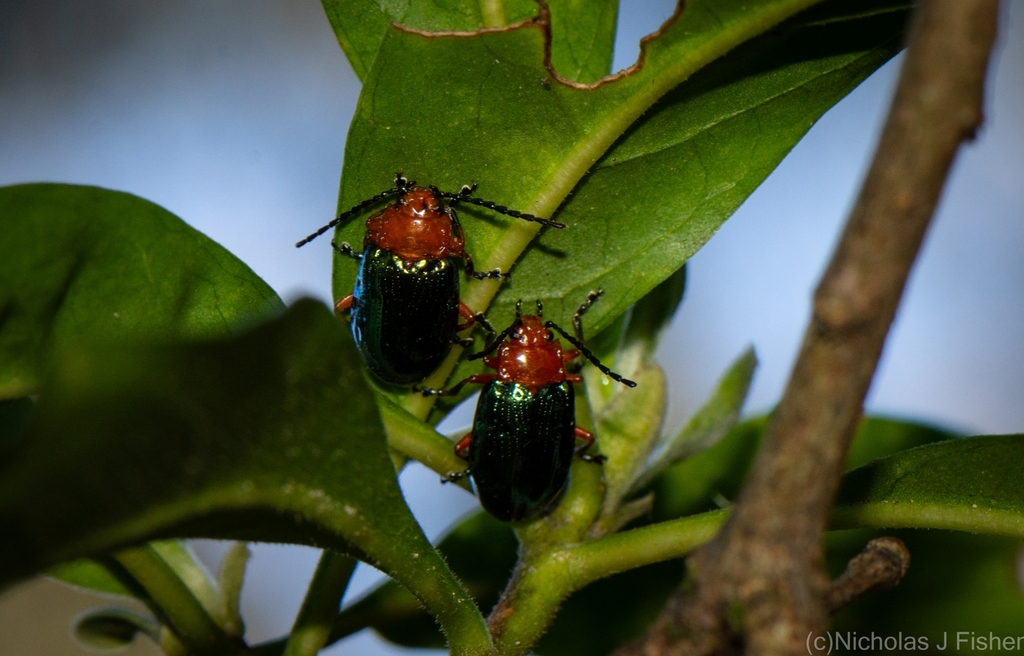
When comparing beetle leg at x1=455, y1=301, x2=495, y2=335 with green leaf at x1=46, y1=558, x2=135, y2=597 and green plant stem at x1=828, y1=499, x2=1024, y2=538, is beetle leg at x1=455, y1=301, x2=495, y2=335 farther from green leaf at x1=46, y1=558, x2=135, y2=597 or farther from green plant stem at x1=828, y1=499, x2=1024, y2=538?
green leaf at x1=46, y1=558, x2=135, y2=597

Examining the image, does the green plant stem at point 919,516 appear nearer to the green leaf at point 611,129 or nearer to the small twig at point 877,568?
the small twig at point 877,568

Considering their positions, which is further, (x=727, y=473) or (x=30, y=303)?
(x=727, y=473)

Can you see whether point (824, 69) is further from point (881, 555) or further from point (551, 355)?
point (551, 355)

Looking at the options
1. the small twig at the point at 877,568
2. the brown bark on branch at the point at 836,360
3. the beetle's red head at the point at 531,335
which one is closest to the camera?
the brown bark on branch at the point at 836,360

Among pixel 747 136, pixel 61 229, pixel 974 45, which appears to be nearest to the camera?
pixel 974 45

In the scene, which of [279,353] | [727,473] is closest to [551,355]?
[727,473]

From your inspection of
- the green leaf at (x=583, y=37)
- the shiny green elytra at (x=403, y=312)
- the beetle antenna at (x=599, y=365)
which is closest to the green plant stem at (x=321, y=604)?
the shiny green elytra at (x=403, y=312)

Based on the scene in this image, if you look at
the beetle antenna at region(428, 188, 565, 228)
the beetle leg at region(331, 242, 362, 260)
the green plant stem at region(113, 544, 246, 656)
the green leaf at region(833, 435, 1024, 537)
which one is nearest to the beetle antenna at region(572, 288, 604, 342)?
the beetle antenna at region(428, 188, 565, 228)
